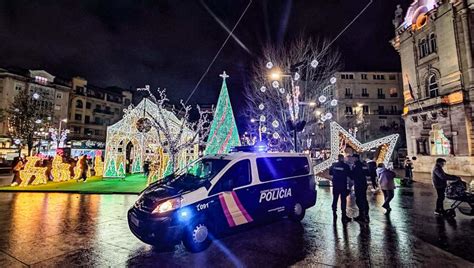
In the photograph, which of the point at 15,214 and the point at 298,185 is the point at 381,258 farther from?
the point at 15,214

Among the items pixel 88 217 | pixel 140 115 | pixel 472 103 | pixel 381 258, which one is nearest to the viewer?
pixel 381 258

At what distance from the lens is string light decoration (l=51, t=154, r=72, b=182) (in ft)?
57.4

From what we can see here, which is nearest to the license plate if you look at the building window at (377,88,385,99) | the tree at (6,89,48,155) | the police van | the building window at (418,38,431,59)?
the police van

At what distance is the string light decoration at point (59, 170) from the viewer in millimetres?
17484

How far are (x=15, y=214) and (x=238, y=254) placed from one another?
8.92 metres

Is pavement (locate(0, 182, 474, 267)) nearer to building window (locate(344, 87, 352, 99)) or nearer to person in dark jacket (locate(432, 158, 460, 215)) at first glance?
person in dark jacket (locate(432, 158, 460, 215))

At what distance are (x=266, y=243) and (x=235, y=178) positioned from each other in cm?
171

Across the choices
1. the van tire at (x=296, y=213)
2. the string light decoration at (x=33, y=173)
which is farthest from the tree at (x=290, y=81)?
the string light decoration at (x=33, y=173)

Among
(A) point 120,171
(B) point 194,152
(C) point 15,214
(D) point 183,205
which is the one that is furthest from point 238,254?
(A) point 120,171

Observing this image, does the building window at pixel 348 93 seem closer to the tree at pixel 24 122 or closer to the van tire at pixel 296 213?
the van tire at pixel 296 213

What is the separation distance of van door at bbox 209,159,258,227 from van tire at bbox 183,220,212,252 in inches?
23.5

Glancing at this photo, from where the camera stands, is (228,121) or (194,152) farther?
(194,152)

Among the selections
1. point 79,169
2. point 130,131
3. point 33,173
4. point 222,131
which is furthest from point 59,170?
point 222,131

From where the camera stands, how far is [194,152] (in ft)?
61.9
